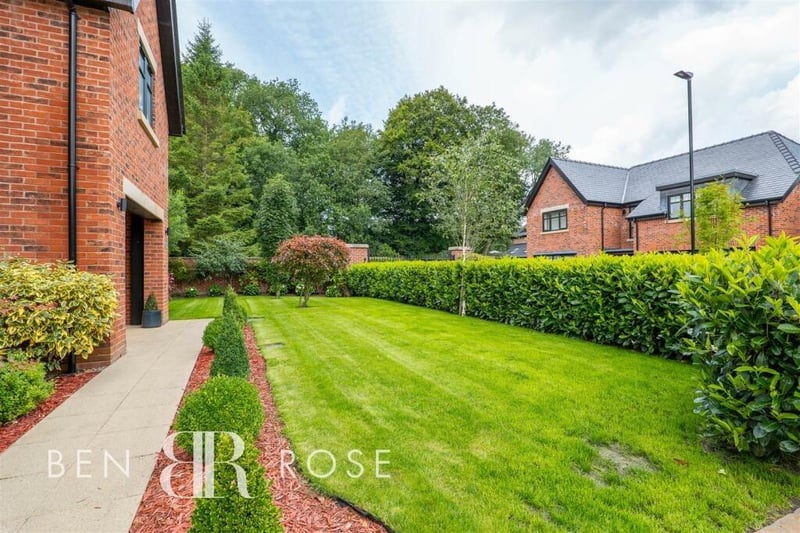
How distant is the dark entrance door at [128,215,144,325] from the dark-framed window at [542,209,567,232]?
18899 millimetres

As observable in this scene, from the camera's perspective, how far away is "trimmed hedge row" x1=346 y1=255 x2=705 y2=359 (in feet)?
19.1

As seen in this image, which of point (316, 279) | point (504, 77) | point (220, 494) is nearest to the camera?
point (220, 494)

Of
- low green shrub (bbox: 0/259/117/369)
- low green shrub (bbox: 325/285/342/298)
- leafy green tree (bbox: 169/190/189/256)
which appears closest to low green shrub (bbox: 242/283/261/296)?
leafy green tree (bbox: 169/190/189/256)

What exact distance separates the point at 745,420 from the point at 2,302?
6947mm

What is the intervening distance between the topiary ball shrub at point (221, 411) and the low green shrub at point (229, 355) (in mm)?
779

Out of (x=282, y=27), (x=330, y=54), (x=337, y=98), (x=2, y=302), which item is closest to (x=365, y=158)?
(x=337, y=98)

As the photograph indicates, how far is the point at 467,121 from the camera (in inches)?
1128

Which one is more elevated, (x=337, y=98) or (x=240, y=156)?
(x=337, y=98)

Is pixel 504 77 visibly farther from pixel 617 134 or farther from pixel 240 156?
pixel 240 156

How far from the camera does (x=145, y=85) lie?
7.61m

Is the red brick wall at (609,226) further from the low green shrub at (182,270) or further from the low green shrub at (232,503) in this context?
the low green shrub at (182,270)

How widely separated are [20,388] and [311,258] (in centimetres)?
875

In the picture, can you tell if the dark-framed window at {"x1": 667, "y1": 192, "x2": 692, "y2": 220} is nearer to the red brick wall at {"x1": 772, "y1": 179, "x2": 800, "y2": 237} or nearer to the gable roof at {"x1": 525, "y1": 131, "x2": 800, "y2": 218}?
the gable roof at {"x1": 525, "y1": 131, "x2": 800, "y2": 218}

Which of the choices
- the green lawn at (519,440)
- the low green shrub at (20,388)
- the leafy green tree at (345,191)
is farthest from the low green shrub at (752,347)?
the leafy green tree at (345,191)
